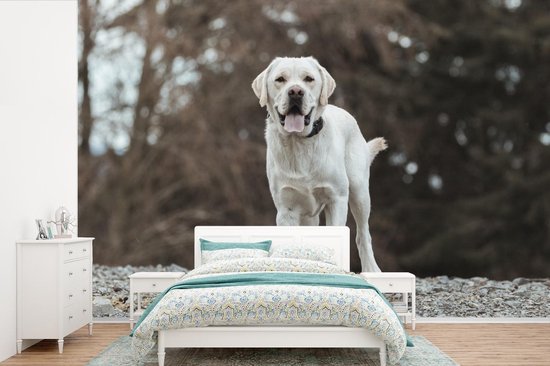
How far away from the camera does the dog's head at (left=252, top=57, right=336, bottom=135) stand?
16.4 ft

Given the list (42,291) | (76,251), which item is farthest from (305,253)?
(42,291)

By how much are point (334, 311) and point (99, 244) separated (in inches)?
238

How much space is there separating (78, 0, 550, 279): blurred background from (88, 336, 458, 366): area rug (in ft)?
15.9

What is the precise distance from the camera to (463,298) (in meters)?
6.23

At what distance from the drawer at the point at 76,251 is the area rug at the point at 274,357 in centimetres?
61

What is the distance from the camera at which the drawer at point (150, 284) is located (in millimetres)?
Answer: 5207

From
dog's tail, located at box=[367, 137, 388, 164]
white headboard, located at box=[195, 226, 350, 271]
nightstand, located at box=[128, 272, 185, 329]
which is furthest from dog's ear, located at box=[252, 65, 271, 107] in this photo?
nightstand, located at box=[128, 272, 185, 329]

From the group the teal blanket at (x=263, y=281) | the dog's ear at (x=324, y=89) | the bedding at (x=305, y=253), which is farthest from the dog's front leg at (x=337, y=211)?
the teal blanket at (x=263, y=281)

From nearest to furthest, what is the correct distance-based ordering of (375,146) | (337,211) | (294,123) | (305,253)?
1. (305,253)
2. (294,123)
3. (337,211)
4. (375,146)

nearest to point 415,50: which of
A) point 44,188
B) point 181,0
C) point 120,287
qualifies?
point 181,0

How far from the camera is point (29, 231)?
475 centimetres

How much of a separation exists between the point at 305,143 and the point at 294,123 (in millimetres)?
189

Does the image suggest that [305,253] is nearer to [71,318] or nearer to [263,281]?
[263,281]

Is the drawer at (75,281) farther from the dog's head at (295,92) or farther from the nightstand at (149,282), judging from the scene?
the dog's head at (295,92)
